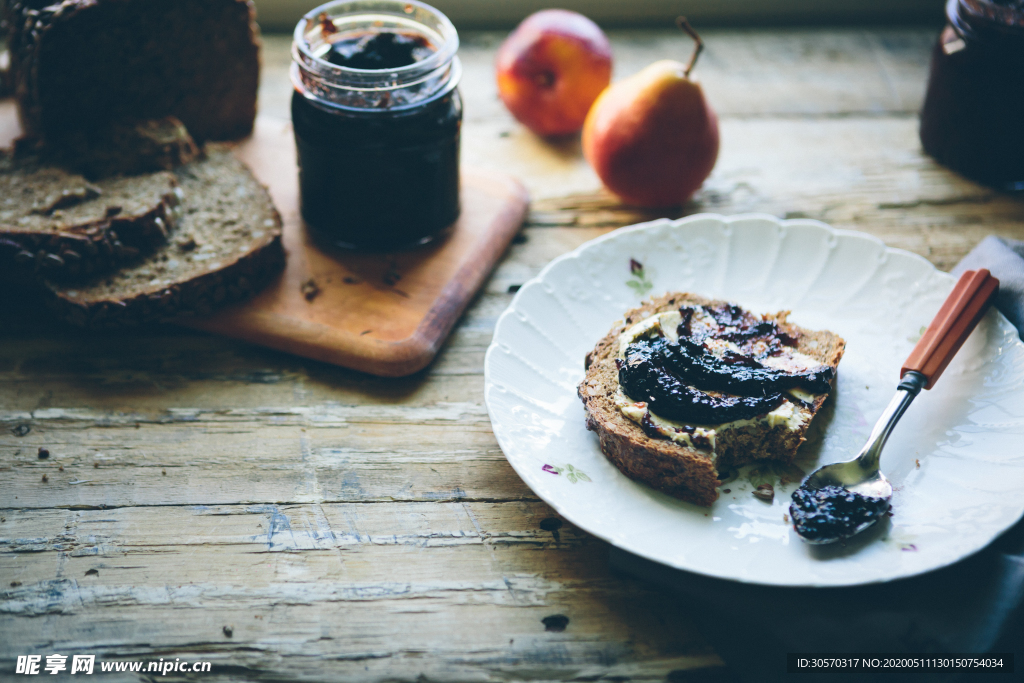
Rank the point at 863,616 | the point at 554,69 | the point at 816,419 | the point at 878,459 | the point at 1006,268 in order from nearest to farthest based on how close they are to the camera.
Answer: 1. the point at 863,616
2. the point at 878,459
3. the point at 816,419
4. the point at 1006,268
5. the point at 554,69

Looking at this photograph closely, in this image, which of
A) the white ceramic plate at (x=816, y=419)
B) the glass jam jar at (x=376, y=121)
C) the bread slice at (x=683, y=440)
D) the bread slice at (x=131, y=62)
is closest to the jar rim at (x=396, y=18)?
the glass jam jar at (x=376, y=121)

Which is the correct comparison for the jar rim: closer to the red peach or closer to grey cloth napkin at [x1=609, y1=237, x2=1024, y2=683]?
the red peach

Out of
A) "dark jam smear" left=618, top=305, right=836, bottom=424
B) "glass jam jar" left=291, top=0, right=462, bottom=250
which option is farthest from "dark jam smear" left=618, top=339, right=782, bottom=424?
"glass jam jar" left=291, top=0, right=462, bottom=250

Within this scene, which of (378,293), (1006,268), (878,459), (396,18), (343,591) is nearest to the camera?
(343,591)

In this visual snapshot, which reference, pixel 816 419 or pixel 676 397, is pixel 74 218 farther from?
pixel 816 419

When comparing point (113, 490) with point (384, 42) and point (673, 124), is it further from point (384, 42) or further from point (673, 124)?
point (673, 124)

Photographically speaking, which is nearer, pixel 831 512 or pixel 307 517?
pixel 831 512

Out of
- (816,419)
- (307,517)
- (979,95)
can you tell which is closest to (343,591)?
(307,517)
